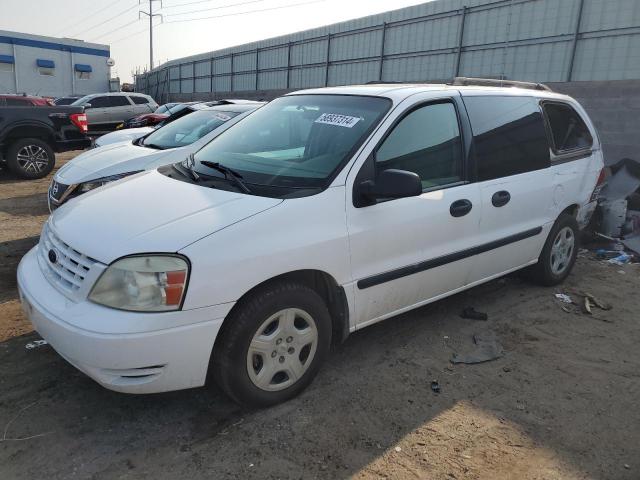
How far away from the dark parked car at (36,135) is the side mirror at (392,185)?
9.00 metres

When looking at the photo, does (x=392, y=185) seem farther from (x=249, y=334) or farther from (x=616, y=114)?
(x=616, y=114)

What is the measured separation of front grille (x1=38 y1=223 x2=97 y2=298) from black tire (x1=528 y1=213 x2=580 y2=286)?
3.78 metres

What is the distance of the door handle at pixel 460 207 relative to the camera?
3.47 meters

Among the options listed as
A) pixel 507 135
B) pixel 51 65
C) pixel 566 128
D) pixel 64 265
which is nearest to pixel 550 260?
pixel 566 128

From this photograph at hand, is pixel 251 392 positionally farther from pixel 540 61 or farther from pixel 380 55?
pixel 380 55

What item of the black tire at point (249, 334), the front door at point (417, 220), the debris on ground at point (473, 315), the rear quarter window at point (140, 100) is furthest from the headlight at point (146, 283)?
the rear quarter window at point (140, 100)

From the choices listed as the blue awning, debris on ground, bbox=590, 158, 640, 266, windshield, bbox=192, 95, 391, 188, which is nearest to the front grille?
windshield, bbox=192, 95, 391, 188

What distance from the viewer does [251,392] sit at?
2.70m

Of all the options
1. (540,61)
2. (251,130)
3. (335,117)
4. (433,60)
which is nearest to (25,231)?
(251,130)

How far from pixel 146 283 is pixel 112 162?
3714 mm

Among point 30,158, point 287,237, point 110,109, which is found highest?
point 110,109

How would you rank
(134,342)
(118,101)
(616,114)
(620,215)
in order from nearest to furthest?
(134,342) < (620,215) < (616,114) < (118,101)

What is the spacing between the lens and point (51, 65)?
38.9 m

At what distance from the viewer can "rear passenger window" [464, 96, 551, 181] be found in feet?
12.4
